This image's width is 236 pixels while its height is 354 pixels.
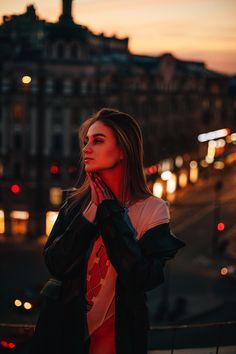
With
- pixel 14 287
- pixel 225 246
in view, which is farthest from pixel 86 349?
pixel 225 246

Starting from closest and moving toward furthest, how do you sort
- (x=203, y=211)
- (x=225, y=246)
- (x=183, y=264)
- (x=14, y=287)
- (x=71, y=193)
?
(x=71, y=193) → (x=14, y=287) → (x=183, y=264) → (x=225, y=246) → (x=203, y=211)

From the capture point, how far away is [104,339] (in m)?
2.46

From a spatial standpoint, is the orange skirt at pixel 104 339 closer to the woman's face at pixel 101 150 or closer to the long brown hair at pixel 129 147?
the long brown hair at pixel 129 147

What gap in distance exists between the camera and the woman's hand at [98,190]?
2.33 metres

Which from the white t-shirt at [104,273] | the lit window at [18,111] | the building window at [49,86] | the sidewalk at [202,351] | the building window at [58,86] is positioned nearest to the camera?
the white t-shirt at [104,273]

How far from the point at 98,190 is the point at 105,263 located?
36cm

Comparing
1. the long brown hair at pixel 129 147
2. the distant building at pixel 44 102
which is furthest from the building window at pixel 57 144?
the long brown hair at pixel 129 147

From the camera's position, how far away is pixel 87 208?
2375 millimetres

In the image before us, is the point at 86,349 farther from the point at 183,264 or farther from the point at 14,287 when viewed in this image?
the point at 183,264

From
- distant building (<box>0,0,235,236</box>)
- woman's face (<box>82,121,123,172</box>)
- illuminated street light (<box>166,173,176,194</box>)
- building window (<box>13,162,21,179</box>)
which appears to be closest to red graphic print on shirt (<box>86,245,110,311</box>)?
woman's face (<box>82,121,123,172</box>)

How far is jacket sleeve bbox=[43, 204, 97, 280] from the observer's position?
7.50ft

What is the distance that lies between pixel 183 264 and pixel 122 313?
2334 centimetres

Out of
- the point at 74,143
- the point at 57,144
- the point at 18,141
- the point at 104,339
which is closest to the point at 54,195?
the point at 57,144

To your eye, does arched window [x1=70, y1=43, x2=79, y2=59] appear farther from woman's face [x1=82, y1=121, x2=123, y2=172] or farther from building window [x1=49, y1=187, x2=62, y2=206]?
woman's face [x1=82, y1=121, x2=123, y2=172]
